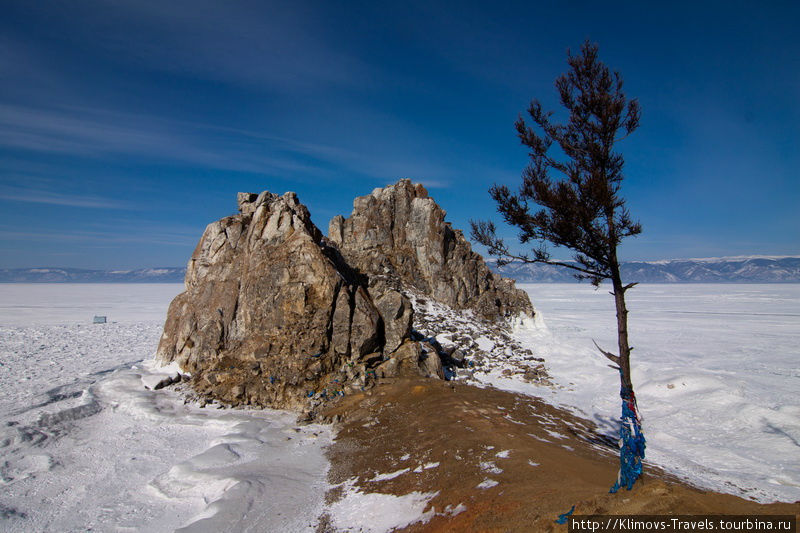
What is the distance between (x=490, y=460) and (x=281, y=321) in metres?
9.59

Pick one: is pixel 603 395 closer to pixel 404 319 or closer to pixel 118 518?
pixel 404 319

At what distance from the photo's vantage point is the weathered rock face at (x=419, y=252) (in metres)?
31.2

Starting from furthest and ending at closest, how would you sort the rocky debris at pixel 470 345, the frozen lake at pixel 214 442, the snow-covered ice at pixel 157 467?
the rocky debris at pixel 470 345, the frozen lake at pixel 214 442, the snow-covered ice at pixel 157 467

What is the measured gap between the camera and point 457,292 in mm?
30891

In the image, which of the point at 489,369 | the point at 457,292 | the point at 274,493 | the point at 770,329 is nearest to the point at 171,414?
the point at 274,493

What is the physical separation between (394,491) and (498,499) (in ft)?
7.53

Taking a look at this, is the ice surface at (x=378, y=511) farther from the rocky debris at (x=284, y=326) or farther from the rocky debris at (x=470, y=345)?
the rocky debris at (x=470, y=345)

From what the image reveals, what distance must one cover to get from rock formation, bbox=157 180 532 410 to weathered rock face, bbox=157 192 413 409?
40 millimetres

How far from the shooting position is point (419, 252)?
32.5m

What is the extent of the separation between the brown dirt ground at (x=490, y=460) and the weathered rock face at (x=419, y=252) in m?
15.4

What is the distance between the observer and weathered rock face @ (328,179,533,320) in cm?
3119

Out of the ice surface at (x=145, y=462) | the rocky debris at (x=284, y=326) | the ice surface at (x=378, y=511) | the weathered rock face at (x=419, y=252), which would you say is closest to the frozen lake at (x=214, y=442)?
the ice surface at (x=145, y=462)

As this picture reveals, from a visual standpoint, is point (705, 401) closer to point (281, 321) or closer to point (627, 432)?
point (627, 432)

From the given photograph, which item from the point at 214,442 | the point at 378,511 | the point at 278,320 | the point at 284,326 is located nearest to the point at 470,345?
the point at 284,326
